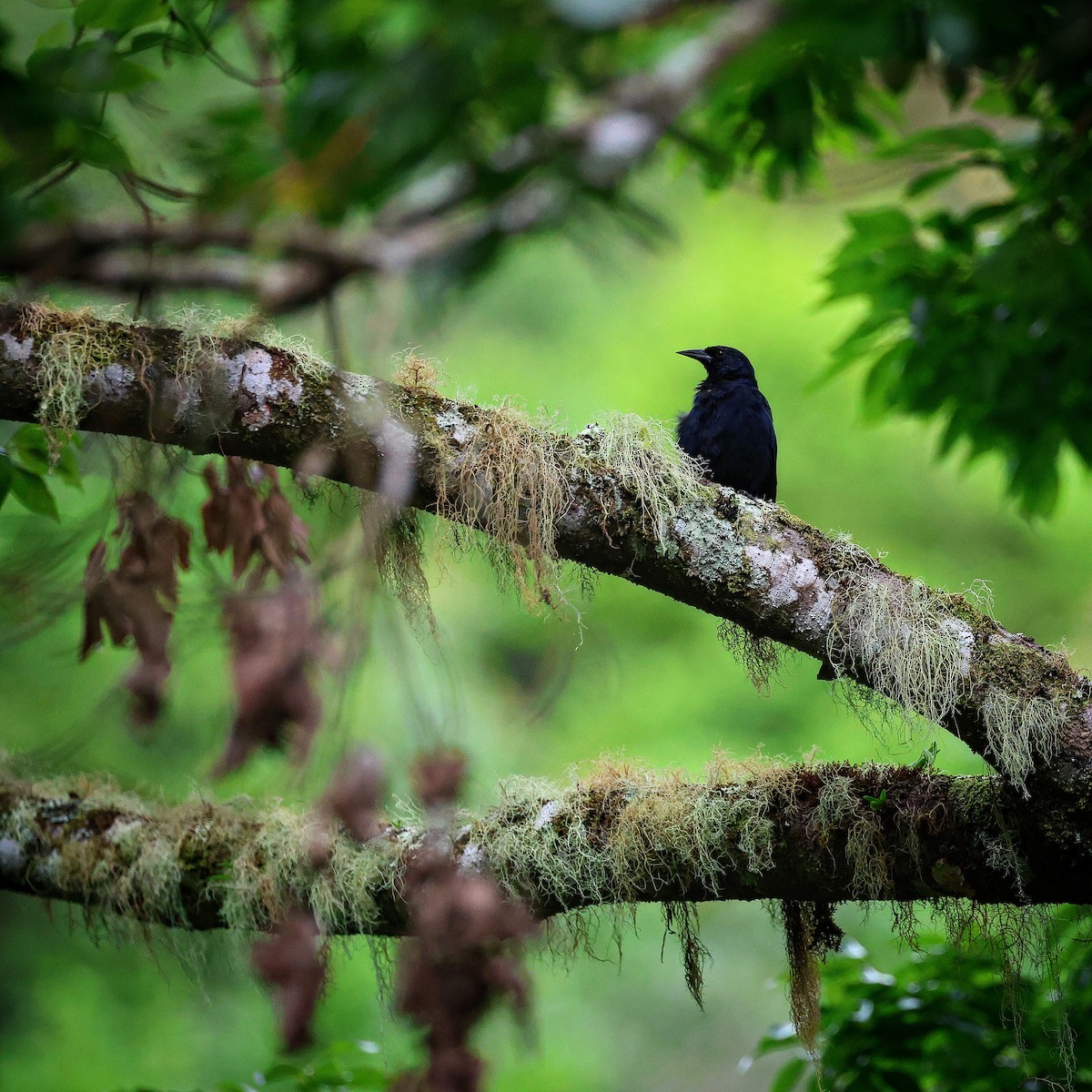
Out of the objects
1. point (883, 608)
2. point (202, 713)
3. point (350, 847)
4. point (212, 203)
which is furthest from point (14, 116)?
point (202, 713)

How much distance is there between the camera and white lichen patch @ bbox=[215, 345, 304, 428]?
2.29m

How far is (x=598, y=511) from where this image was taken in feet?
7.79

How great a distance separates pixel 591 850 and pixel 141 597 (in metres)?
1.33

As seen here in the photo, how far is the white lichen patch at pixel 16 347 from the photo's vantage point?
2.31m

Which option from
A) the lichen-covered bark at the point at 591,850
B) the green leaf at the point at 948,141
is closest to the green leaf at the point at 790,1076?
the lichen-covered bark at the point at 591,850

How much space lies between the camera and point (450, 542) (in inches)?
98.7

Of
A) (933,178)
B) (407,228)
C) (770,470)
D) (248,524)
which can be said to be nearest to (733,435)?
(770,470)

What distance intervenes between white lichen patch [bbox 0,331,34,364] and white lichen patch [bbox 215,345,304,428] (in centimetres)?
41

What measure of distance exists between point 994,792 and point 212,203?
205cm

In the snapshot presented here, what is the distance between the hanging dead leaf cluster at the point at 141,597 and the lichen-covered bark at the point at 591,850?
66cm

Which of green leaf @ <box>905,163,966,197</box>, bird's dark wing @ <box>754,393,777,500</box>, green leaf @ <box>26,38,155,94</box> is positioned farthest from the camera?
bird's dark wing @ <box>754,393,777,500</box>

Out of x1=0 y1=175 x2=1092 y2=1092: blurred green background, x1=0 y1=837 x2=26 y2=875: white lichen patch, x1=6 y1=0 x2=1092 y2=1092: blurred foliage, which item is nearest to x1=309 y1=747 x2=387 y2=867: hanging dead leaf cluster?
x1=6 y1=0 x2=1092 y2=1092: blurred foliage

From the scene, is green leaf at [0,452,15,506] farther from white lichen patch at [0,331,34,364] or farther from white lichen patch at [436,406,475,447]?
white lichen patch at [436,406,475,447]

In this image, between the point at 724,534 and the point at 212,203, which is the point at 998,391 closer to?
the point at 724,534
